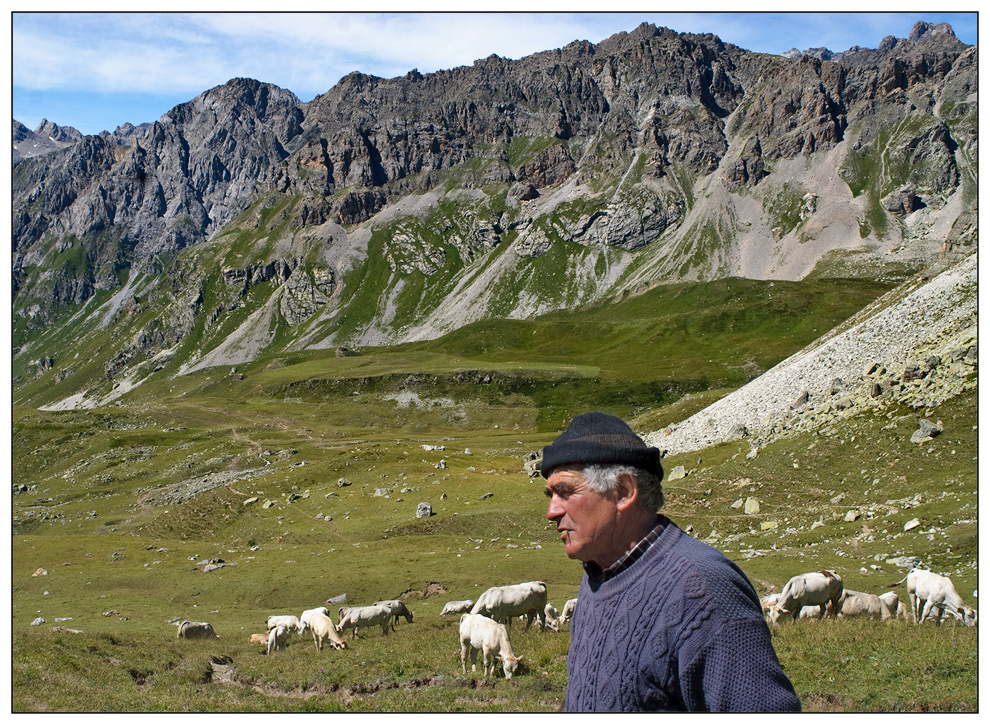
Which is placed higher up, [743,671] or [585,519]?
[585,519]

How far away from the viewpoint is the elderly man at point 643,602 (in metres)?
4.94

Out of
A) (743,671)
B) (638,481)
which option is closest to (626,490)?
(638,481)

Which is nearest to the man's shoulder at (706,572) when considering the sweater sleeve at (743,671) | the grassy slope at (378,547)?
the sweater sleeve at (743,671)

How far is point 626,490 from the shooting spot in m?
5.99

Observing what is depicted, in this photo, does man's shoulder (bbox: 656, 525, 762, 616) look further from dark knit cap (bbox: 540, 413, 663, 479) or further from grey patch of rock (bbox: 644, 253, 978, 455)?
grey patch of rock (bbox: 644, 253, 978, 455)

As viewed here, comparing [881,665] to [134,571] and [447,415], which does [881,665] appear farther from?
[447,415]

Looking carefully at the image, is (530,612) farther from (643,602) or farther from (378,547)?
(378,547)

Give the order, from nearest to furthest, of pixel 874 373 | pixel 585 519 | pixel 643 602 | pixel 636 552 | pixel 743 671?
pixel 743 671
pixel 643 602
pixel 636 552
pixel 585 519
pixel 874 373

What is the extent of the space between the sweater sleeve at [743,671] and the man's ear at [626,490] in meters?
1.33

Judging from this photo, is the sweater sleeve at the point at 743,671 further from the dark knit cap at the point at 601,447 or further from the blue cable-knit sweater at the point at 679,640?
the dark knit cap at the point at 601,447

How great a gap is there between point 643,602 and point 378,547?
42290mm

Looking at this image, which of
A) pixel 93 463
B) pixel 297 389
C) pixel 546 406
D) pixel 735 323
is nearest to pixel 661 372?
pixel 546 406

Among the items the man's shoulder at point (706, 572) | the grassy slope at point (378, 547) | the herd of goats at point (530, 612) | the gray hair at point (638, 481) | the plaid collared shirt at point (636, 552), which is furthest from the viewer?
the herd of goats at point (530, 612)
